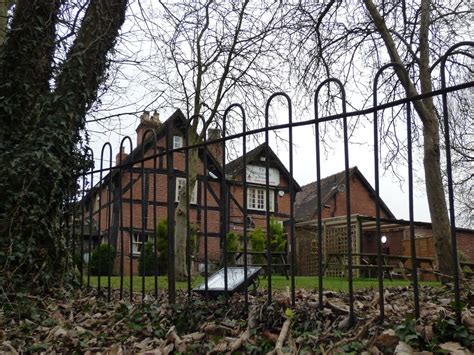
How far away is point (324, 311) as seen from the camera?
2678 mm

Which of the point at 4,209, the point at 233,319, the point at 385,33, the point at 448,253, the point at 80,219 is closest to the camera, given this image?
the point at 233,319

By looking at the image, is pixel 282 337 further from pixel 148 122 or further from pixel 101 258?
pixel 148 122

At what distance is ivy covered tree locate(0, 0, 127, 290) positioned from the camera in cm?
435

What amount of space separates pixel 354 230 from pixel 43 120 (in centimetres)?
1512

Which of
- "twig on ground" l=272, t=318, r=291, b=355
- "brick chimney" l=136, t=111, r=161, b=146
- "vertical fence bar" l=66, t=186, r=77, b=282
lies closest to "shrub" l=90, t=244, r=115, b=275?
"vertical fence bar" l=66, t=186, r=77, b=282

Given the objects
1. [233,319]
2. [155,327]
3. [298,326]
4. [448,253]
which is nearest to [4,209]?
[155,327]

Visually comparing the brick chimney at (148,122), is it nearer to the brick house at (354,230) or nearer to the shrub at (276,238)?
the brick house at (354,230)

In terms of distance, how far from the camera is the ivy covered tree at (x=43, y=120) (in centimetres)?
435

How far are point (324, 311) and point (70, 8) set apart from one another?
4495 millimetres

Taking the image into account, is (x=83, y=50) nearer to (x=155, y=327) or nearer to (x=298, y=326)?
(x=155, y=327)

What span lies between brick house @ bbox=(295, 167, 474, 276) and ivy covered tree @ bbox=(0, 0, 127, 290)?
16.1ft

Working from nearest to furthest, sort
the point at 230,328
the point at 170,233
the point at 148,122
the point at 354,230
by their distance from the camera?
the point at 230,328 → the point at 170,233 → the point at 148,122 → the point at 354,230

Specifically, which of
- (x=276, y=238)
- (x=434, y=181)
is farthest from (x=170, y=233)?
(x=276, y=238)

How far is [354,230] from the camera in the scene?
1817cm
